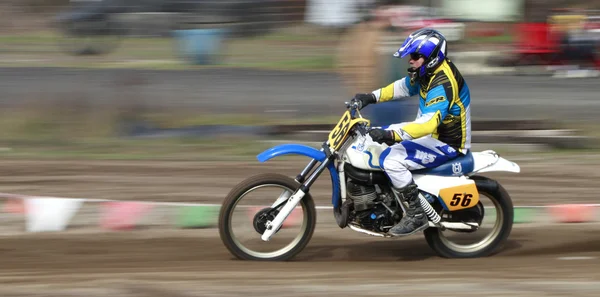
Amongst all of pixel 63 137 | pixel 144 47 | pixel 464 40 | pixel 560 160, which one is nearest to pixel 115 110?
pixel 63 137

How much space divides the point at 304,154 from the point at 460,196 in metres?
1.33

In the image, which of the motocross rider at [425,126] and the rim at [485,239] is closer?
the motocross rider at [425,126]

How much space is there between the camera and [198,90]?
16.6 meters

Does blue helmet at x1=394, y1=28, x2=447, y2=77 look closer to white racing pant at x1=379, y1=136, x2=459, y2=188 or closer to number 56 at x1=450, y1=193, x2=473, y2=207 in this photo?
white racing pant at x1=379, y1=136, x2=459, y2=188

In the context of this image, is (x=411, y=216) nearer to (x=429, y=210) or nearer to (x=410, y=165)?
(x=429, y=210)

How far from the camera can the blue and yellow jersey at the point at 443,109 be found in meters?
6.50

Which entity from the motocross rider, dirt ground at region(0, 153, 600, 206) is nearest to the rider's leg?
the motocross rider

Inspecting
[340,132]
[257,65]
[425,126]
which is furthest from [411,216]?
[257,65]

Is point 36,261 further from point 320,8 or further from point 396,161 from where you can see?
point 320,8

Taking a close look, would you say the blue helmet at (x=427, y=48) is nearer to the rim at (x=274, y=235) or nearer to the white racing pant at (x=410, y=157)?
the white racing pant at (x=410, y=157)

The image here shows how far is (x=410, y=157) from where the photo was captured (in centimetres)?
680

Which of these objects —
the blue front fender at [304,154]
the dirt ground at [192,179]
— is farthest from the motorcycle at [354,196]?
the dirt ground at [192,179]

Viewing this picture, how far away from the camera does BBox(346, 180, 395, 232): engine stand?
6812 millimetres

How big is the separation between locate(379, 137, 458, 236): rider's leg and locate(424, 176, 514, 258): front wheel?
359mm
